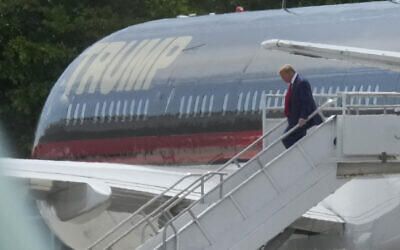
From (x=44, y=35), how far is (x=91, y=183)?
28.1 m

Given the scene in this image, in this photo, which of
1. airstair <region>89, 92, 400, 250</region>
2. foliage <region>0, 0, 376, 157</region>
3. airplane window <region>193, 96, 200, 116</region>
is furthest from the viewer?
foliage <region>0, 0, 376, 157</region>

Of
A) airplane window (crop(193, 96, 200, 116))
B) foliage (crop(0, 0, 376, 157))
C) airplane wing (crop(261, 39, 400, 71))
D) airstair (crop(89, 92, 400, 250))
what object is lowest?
foliage (crop(0, 0, 376, 157))

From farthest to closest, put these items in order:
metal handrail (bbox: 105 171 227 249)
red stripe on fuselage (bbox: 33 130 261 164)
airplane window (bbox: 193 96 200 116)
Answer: airplane window (bbox: 193 96 200 116), red stripe on fuselage (bbox: 33 130 261 164), metal handrail (bbox: 105 171 227 249)

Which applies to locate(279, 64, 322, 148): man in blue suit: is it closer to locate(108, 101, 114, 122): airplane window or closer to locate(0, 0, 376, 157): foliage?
locate(108, 101, 114, 122): airplane window

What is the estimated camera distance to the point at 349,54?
19.6 m

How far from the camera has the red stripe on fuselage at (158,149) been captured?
89.1ft

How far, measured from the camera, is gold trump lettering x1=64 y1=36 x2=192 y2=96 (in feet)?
96.3

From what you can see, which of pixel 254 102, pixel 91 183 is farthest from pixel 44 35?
pixel 91 183

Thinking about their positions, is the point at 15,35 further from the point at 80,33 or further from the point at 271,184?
the point at 271,184

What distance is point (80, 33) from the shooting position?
1944 inches

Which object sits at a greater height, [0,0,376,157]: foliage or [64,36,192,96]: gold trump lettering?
[64,36,192,96]: gold trump lettering

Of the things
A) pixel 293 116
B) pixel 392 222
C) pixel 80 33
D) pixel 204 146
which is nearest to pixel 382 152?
pixel 293 116

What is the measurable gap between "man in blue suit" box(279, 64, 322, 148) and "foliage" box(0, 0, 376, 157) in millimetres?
27714

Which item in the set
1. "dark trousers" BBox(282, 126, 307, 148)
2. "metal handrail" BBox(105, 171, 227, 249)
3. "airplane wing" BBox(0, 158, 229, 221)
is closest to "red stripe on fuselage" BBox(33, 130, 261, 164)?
"airplane wing" BBox(0, 158, 229, 221)
